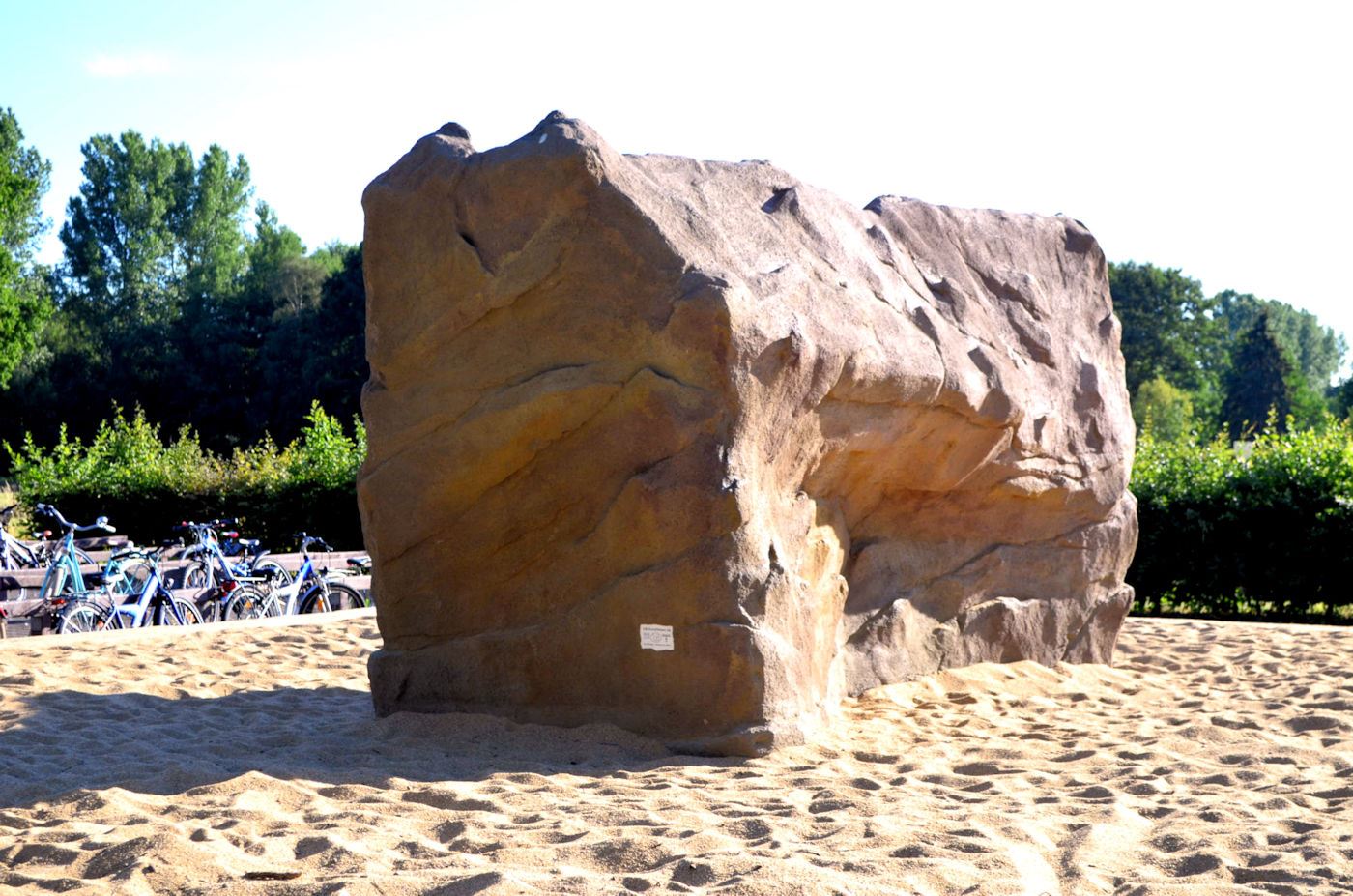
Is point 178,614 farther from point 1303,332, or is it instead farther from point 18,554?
point 1303,332

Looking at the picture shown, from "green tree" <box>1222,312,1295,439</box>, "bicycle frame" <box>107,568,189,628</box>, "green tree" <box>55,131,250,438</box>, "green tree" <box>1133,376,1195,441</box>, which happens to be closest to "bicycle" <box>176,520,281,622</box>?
"bicycle frame" <box>107,568,189,628</box>

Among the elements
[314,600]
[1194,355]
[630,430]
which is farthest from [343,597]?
[1194,355]

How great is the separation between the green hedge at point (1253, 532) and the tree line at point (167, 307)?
21898 millimetres

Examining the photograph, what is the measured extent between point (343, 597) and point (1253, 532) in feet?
27.6

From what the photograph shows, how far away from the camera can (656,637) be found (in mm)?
5457

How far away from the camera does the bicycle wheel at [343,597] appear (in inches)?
445

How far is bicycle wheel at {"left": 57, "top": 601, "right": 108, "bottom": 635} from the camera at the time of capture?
905cm

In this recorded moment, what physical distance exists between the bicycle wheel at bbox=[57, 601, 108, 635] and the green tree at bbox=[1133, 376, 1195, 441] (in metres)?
25.1

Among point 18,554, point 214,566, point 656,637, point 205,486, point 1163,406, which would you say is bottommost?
point 656,637

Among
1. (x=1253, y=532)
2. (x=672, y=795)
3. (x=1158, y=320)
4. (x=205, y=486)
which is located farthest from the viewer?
(x=1158, y=320)

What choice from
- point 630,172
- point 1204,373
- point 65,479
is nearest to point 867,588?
point 630,172

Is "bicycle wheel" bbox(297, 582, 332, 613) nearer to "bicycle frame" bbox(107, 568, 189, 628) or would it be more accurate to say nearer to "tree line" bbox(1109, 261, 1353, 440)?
"bicycle frame" bbox(107, 568, 189, 628)

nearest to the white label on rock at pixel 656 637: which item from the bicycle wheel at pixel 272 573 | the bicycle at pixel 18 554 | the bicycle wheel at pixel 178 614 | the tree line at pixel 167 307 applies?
the bicycle wheel at pixel 178 614

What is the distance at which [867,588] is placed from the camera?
6.97 meters
